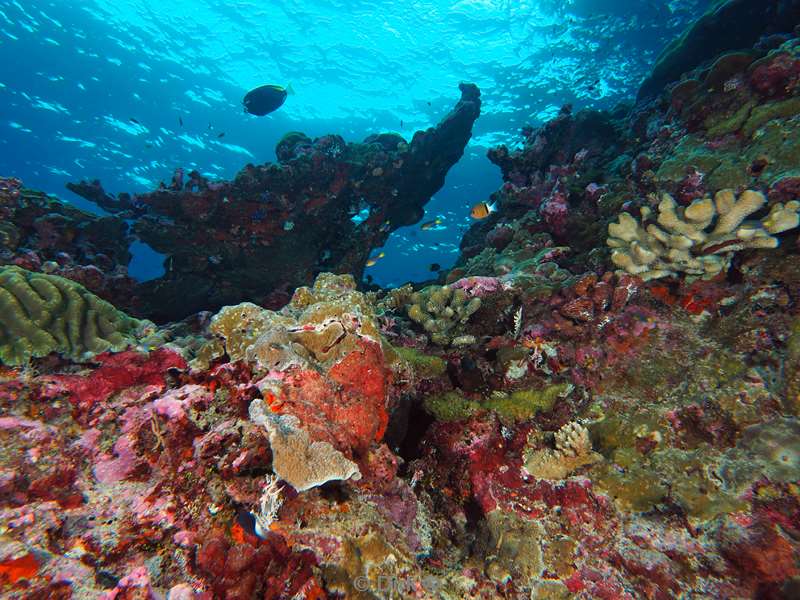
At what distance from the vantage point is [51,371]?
3.13m

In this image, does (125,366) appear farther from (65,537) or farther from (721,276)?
(721,276)

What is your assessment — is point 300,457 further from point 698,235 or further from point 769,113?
point 769,113

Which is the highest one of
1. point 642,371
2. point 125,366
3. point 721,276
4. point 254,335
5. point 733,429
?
point 721,276

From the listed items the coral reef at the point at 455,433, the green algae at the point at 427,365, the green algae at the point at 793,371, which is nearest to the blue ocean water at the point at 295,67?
the coral reef at the point at 455,433

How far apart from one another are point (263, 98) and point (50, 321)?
7615 millimetres

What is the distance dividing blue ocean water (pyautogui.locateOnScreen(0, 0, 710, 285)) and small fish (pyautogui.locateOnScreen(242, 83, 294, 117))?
21.6ft

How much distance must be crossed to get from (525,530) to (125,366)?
11.6 feet

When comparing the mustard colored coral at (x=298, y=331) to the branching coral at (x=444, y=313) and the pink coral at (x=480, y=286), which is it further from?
the pink coral at (x=480, y=286)

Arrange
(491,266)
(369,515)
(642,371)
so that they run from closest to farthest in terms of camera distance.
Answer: (369,515)
(642,371)
(491,266)

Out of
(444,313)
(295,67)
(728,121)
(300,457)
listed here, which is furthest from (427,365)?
(295,67)

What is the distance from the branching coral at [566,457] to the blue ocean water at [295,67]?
14525mm

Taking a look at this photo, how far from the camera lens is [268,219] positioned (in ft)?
30.8

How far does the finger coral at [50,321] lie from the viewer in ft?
10.4

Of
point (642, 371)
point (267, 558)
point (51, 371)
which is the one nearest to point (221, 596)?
point (267, 558)
